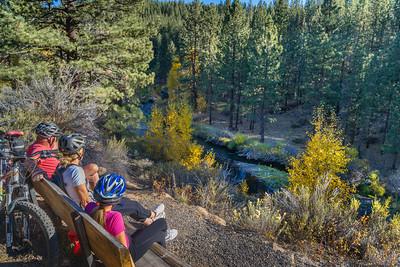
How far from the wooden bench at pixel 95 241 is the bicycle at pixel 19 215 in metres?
0.21

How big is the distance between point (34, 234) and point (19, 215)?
1.44 feet

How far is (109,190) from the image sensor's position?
292 cm

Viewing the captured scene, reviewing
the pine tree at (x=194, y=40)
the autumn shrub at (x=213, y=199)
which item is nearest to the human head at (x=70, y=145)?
the autumn shrub at (x=213, y=199)

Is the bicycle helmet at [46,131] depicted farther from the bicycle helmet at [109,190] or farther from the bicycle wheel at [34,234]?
the bicycle helmet at [109,190]

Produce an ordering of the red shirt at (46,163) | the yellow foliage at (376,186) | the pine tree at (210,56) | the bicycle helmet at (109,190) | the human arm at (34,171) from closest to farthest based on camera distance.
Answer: the bicycle helmet at (109,190) < the human arm at (34,171) < the red shirt at (46,163) < the yellow foliage at (376,186) < the pine tree at (210,56)

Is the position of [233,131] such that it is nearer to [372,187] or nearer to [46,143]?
[372,187]

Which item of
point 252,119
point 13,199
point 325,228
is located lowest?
point 252,119

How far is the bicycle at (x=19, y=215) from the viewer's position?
3.50m

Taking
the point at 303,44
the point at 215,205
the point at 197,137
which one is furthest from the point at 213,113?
the point at 215,205

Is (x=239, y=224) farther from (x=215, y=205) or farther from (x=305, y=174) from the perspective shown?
(x=305, y=174)

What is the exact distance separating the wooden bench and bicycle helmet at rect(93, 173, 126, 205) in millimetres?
204

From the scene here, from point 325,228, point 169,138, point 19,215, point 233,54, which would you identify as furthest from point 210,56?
point 19,215

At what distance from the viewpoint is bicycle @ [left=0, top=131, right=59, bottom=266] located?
3.50 m

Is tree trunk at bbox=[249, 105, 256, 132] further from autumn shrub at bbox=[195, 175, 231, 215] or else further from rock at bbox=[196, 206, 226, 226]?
rock at bbox=[196, 206, 226, 226]
